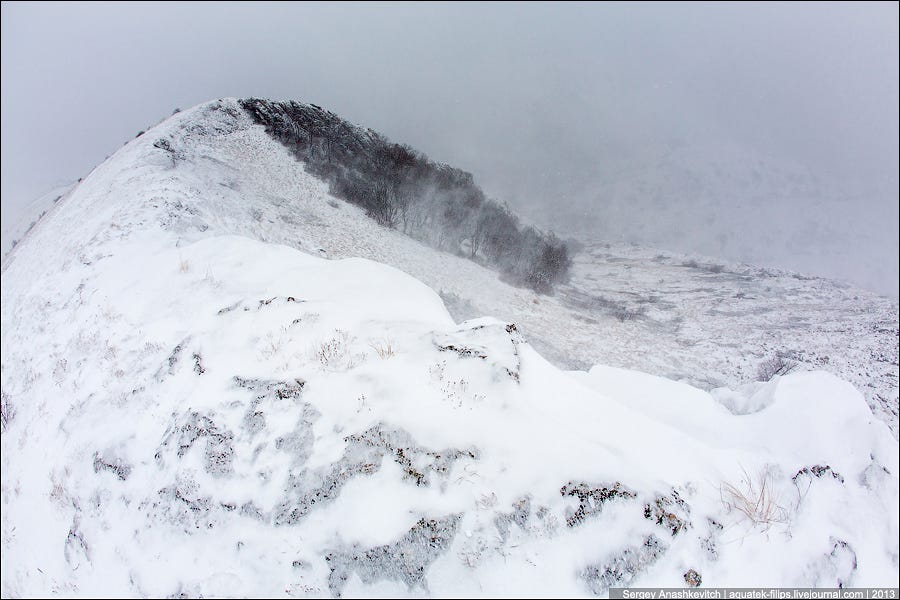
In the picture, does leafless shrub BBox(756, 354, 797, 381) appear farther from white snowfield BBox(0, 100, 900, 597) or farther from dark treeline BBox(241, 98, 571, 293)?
dark treeline BBox(241, 98, 571, 293)

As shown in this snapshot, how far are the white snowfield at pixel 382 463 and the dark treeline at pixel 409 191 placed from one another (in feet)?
43.1

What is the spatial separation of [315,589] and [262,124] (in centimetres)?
2830

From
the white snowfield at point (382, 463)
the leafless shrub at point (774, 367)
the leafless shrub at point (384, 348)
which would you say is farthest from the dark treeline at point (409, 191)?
the leafless shrub at point (384, 348)

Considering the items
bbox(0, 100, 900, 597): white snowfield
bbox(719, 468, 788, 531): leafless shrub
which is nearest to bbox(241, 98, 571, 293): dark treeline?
bbox(0, 100, 900, 597): white snowfield

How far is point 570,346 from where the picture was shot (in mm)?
13586

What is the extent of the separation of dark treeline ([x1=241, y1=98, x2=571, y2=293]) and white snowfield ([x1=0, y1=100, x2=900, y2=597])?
43.1 feet

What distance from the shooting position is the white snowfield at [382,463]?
127 inches

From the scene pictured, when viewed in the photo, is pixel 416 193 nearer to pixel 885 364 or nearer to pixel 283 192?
pixel 283 192

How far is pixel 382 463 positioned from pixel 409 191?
67.3 ft

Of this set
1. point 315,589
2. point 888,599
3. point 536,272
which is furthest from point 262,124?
point 888,599

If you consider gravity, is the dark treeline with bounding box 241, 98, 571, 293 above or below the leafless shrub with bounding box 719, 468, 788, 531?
above

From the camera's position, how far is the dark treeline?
20516 mm

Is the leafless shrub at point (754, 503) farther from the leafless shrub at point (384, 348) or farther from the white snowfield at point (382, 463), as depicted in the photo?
the leafless shrub at point (384, 348)

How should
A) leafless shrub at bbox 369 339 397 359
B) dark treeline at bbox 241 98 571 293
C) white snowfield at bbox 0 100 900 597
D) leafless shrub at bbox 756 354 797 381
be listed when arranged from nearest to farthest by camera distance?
white snowfield at bbox 0 100 900 597 → leafless shrub at bbox 369 339 397 359 → leafless shrub at bbox 756 354 797 381 → dark treeline at bbox 241 98 571 293
